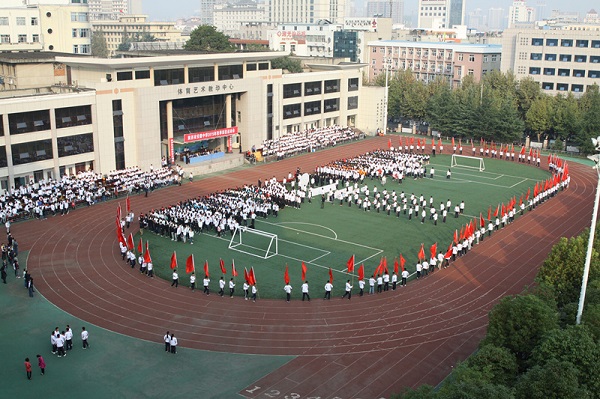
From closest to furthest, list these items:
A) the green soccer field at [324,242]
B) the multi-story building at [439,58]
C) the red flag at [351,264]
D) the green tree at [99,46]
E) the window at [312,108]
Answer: the red flag at [351,264] < the green soccer field at [324,242] < the window at [312,108] < the multi-story building at [439,58] < the green tree at [99,46]

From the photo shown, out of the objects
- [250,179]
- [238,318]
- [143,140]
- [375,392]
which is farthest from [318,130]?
[375,392]

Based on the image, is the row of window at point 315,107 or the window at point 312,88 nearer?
the row of window at point 315,107

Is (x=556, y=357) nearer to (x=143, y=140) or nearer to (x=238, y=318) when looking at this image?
(x=238, y=318)

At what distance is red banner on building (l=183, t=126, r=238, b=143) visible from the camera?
48.6m

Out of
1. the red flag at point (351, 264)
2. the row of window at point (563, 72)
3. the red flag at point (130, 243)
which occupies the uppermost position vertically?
the row of window at point (563, 72)

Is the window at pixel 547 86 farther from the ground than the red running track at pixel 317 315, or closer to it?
farther from the ground

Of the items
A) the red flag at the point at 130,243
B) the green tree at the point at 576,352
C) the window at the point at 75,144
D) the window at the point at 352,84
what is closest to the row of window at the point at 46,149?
the window at the point at 75,144

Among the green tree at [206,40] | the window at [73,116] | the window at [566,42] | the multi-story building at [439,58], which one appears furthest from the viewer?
the multi-story building at [439,58]

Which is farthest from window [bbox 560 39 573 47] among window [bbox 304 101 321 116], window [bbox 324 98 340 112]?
window [bbox 304 101 321 116]

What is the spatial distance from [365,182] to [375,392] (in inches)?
1073

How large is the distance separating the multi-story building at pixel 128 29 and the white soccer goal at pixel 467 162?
11242cm

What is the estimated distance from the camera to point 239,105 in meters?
53.1

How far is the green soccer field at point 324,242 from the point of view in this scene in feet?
90.7

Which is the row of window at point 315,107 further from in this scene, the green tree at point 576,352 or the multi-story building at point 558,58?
the green tree at point 576,352
